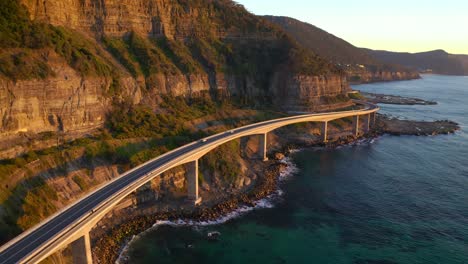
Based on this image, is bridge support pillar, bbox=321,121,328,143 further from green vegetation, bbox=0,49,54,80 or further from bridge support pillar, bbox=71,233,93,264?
bridge support pillar, bbox=71,233,93,264

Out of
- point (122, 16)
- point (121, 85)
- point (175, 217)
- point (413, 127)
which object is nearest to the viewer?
point (175, 217)

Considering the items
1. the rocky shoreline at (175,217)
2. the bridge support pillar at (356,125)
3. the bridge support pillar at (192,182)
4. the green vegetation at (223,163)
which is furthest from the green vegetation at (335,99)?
the bridge support pillar at (192,182)

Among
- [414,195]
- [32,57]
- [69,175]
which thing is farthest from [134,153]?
[414,195]

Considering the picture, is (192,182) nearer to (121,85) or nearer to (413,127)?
(121,85)

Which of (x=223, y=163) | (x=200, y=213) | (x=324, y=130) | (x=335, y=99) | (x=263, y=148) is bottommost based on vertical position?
(x=200, y=213)

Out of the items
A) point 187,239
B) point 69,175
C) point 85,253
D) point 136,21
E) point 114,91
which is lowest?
point 187,239

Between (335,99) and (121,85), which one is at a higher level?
(121,85)

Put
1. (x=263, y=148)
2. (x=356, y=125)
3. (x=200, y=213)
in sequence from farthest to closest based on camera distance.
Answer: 1. (x=356, y=125)
2. (x=263, y=148)
3. (x=200, y=213)

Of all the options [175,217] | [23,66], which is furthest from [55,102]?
[175,217]

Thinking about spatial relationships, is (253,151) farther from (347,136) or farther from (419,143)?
(419,143)
